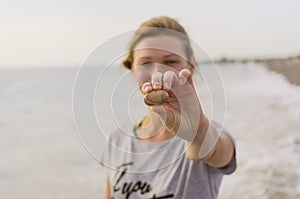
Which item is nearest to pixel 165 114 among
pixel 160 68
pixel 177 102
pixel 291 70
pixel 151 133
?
pixel 177 102

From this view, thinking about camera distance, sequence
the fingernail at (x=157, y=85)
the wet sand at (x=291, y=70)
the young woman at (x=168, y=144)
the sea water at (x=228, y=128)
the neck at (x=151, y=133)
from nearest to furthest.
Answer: the fingernail at (x=157, y=85)
the young woman at (x=168, y=144)
the neck at (x=151, y=133)
the sea water at (x=228, y=128)
the wet sand at (x=291, y=70)

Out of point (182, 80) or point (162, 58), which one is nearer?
point (182, 80)

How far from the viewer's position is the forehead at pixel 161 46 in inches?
24.8

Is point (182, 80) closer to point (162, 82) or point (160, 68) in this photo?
point (162, 82)

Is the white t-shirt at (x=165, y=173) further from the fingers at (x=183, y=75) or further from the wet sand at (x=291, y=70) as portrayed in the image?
the wet sand at (x=291, y=70)

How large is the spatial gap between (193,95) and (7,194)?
2.63 m

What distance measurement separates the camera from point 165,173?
2.46 feet

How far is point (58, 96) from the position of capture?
7.29m

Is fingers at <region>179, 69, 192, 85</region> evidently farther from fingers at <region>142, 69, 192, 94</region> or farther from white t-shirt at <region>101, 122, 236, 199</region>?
white t-shirt at <region>101, 122, 236, 199</region>

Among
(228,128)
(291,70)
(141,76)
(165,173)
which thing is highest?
(141,76)

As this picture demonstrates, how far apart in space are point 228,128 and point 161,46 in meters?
3.13

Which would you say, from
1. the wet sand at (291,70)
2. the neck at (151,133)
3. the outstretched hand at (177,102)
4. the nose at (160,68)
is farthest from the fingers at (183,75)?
the wet sand at (291,70)

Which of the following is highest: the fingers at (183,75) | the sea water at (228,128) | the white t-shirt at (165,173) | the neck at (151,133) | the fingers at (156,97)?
the fingers at (183,75)

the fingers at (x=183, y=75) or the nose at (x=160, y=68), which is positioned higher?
the fingers at (x=183, y=75)
